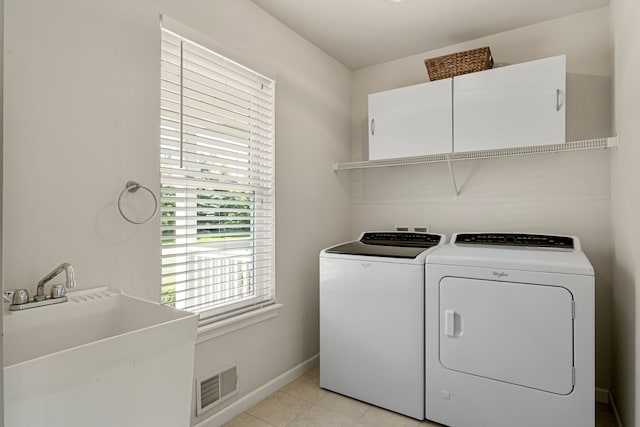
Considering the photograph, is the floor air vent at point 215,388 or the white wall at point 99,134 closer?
the white wall at point 99,134

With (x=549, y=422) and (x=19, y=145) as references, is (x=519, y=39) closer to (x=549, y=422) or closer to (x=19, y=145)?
(x=549, y=422)

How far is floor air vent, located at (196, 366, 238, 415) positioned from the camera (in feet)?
6.31

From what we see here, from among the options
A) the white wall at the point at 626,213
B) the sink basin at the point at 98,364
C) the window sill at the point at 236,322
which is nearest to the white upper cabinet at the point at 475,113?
the white wall at the point at 626,213

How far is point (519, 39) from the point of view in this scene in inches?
100

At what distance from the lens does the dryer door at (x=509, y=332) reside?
5.78 feet

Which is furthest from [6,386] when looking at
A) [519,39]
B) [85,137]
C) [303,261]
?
[519,39]

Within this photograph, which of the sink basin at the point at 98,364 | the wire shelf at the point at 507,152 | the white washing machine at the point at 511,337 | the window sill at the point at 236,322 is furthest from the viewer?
the wire shelf at the point at 507,152

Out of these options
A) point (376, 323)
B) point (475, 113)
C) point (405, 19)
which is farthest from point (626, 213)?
point (405, 19)

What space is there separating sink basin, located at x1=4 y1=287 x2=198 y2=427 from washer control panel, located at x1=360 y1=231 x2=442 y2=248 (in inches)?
65.1

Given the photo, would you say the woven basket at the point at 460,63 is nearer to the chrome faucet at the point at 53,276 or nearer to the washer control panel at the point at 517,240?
the washer control panel at the point at 517,240

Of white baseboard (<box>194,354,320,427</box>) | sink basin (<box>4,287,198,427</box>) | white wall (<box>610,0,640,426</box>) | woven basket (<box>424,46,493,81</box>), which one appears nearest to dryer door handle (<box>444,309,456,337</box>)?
white wall (<box>610,0,640,426</box>)

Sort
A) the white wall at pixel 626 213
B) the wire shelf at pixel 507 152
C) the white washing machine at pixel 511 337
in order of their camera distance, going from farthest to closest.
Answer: the wire shelf at pixel 507 152 → the white washing machine at pixel 511 337 → the white wall at pixel 626 213

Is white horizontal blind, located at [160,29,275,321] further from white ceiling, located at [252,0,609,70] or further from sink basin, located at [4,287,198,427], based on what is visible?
white ceiling, located at [252,0,609,70]

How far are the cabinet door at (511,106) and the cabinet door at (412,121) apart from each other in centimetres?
7
